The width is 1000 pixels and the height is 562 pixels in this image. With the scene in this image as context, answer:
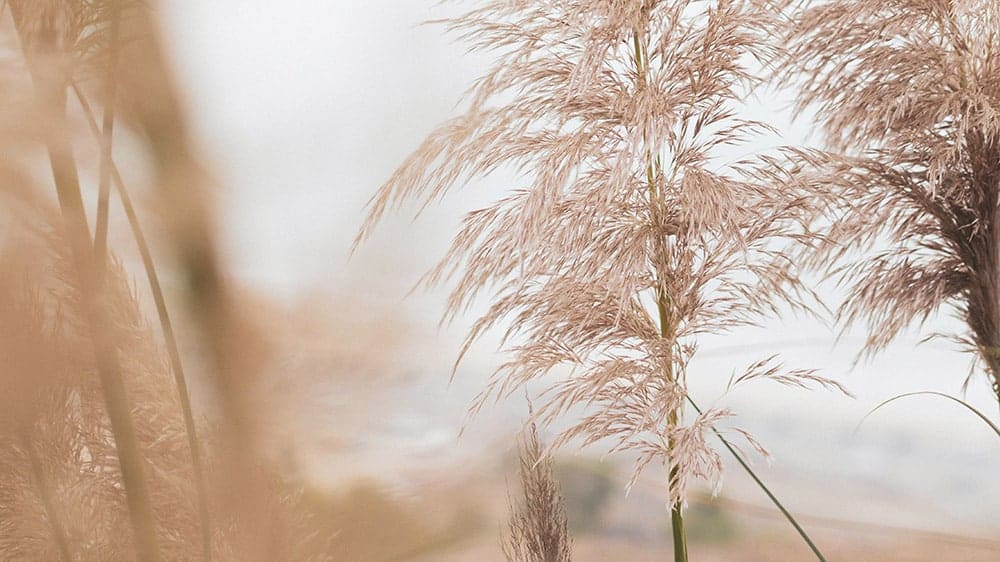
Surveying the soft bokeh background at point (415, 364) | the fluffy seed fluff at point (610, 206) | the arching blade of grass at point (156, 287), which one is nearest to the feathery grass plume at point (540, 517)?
the soft bokeh background at point (415, 364)

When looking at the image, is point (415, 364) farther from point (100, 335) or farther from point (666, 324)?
point (666, 324)

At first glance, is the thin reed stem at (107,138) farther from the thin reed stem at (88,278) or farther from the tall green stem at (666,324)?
the tall green stem at (666,324)

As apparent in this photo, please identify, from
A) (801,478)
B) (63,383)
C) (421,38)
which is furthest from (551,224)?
(801,478)

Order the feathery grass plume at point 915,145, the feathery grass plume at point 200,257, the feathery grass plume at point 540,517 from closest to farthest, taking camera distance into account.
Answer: the feathery grass plume at point 200,257 → the feathery grass plume at point 915,145 → the feathery grass plume at point 540,517

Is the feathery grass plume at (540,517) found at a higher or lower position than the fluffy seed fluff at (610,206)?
lower

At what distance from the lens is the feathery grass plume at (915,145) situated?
1565 millimetres

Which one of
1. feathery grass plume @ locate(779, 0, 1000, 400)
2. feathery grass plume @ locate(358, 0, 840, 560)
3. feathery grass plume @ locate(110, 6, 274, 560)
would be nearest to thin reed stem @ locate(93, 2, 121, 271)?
feathery grass plume @ locate(110, 6, 274, 560)

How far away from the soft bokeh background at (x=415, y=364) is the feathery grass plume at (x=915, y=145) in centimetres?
45

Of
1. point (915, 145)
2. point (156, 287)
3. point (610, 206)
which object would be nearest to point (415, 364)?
point (156, 287)

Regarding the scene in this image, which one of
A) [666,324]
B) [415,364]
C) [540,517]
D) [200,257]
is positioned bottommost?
[540,517]

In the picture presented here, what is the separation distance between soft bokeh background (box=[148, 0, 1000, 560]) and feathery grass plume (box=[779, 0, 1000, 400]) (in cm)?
45

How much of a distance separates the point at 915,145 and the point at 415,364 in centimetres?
156

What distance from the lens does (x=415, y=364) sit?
0.54 metres

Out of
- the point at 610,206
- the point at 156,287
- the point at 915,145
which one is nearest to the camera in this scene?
the point at 156,287
